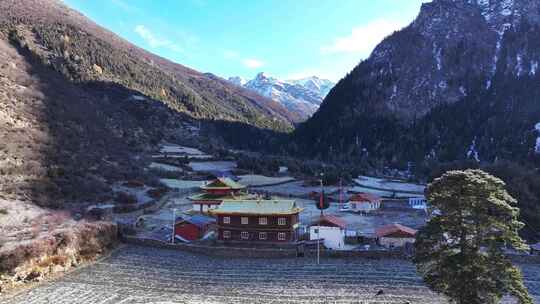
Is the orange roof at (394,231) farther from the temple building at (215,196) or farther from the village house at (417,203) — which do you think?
the village house at (417,203)


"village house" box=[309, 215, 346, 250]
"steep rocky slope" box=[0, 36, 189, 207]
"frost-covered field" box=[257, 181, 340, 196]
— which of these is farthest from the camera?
"frost-covered field" box=[257, 181, 340, 196]

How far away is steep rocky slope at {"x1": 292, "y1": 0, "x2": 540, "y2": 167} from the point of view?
11175 centimetres

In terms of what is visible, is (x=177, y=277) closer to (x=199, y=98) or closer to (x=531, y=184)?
(x=531, y=184)

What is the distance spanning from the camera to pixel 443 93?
13025cm

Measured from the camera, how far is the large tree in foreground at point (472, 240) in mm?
16750

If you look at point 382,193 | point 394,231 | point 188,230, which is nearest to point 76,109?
point 188,230

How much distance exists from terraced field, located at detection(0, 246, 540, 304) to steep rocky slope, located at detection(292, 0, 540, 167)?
8314 centimetres

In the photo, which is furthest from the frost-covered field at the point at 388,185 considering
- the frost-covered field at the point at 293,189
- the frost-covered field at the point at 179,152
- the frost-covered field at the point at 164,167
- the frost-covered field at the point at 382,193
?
the frost-covered field at the point at 179,152

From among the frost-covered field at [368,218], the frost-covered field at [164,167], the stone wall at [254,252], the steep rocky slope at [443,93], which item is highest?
the steep rocky slope at [443,93]

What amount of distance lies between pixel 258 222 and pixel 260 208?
1218 millimetres

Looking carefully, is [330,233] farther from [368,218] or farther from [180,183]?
[180,183]

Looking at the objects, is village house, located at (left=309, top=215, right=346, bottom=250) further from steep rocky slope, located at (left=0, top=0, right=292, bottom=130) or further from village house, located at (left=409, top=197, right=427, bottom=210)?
steep rocky slope, located at (left=0, top=0, right=292, bottom=130)

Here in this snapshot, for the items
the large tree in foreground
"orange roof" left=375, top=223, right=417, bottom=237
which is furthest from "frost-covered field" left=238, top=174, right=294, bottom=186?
the large tree in foreground

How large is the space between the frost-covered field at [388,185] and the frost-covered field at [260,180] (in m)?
13.4
